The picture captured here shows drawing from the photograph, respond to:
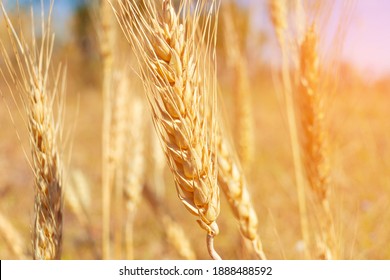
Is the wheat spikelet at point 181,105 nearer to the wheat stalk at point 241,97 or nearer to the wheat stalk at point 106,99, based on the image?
the wheat stalk at point 106,99

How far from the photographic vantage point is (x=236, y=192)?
2.37ft

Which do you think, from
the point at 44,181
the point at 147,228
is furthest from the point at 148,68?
the point at 147,228

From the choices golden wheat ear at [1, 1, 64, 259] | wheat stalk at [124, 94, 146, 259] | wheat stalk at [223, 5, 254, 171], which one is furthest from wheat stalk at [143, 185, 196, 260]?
golden wheat ear at [1, 1, 64, 259]

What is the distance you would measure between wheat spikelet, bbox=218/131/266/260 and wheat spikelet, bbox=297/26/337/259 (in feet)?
0.58

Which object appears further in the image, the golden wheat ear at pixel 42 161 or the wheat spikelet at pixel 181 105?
the golden wheat ear at pixel 42 161

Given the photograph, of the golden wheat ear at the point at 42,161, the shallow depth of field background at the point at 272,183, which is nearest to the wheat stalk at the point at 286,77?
the shallow depth of field background at the point at 272,183

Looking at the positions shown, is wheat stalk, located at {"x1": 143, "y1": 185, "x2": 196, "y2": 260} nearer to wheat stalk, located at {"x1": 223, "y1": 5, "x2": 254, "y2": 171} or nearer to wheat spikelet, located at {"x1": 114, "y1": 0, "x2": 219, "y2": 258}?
wheat stalk, located at {"x1": 223, "y1": 5, "x2": 254, "y2": 171}

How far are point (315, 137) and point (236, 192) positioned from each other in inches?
8.8

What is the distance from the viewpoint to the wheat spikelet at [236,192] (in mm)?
713

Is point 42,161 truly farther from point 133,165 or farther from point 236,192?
point 133,165

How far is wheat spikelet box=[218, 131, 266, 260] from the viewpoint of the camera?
2.34 feet

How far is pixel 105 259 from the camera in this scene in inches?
40.1

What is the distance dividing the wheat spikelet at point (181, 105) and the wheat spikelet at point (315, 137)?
27cm
